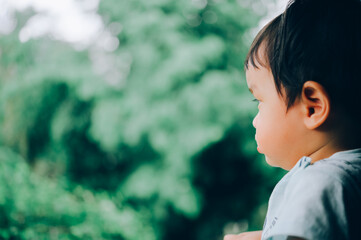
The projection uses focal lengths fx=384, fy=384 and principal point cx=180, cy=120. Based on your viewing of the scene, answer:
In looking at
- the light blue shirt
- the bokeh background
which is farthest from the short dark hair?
the bokeh background

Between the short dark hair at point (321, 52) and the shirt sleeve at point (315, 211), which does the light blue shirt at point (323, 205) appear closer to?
the shirt sleeve at point (315, 211)

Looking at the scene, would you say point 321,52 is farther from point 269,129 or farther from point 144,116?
point 144,116

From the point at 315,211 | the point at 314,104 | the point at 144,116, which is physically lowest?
the point at 315,211

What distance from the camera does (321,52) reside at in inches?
24.3

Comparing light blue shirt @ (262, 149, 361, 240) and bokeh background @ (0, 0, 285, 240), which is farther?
bokeh background @ (0, 0, 285, 240)

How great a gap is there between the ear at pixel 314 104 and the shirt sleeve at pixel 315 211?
0.11 metres

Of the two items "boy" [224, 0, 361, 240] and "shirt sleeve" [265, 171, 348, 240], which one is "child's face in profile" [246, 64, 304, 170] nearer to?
"boy" [224, 0, 361, 240]

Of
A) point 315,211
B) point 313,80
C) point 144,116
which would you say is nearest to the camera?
point 315,211

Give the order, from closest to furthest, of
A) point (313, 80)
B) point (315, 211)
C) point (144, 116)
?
point (315, 211) < point (313, 80) < point (144, 116)

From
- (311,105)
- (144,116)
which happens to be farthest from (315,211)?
(144,116)

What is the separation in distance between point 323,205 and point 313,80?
0.67 ft

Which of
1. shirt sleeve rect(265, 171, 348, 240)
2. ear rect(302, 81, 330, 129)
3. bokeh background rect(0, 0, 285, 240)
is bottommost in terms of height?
shirt sleeve rect(265, 171, 348, 240)

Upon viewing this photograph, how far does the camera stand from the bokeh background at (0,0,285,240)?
258 cm

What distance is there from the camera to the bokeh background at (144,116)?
A: 2.58 meters
